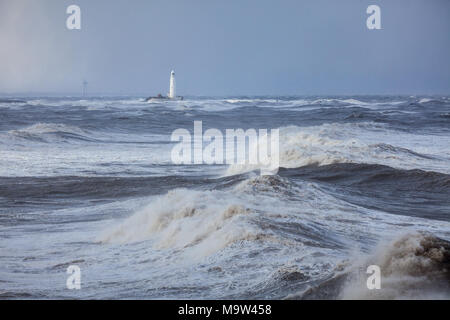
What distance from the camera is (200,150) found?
50.9 feet

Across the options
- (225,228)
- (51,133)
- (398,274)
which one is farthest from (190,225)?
(51,133)

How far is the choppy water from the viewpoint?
4355mm

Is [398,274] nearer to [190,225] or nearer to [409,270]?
[409,270]

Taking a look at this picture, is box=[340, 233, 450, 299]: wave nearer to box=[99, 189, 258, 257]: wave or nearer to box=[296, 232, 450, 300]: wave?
box=[296, 232, 450, 300]: wave

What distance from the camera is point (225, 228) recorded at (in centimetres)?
579

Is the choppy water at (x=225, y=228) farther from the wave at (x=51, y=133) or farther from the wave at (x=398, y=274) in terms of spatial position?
the wave at (x=51, y=133)

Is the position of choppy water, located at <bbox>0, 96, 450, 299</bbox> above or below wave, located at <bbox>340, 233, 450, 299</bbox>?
below

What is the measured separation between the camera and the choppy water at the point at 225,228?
4355mm

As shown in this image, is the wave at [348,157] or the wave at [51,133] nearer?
the wave at [348,157]

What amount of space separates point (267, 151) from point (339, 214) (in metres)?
6.64

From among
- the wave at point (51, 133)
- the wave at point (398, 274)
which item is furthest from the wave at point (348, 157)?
the wave at point (51, 133)

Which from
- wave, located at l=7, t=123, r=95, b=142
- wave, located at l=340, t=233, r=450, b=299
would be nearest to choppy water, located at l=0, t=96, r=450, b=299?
wave, located at l=340, t=233, r=450, b=299
